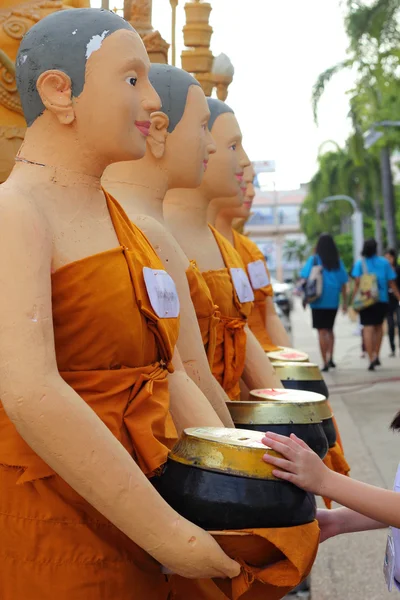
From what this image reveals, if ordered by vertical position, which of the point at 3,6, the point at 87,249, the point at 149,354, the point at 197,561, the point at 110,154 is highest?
the point at 3,6

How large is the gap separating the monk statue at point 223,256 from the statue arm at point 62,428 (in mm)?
1580

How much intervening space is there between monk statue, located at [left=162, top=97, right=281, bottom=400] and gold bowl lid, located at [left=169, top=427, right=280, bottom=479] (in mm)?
1415

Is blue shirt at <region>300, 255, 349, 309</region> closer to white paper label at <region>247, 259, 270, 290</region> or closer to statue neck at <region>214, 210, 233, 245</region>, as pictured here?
white paper label at <region>247, 259, 270, 290</region>

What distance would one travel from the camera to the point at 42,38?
6.89 feet

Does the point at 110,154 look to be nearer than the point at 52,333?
No

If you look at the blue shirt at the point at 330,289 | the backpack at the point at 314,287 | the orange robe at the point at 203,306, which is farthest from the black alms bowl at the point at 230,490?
the blue shirt at the point at 330,289

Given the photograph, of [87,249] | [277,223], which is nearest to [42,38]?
[87,249]

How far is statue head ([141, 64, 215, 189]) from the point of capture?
2.98m

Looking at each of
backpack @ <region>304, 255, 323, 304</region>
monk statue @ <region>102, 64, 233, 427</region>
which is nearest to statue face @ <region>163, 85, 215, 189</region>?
monk statue @ <region>102, 64, 233, 427</region>

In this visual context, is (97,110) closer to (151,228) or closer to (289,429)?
(151,228)

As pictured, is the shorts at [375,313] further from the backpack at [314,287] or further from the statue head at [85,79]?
the statue head at [85,79]

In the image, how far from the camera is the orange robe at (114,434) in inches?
79.1

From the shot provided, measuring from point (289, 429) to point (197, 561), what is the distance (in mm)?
902

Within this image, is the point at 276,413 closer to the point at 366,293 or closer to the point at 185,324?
the point at 185,324
